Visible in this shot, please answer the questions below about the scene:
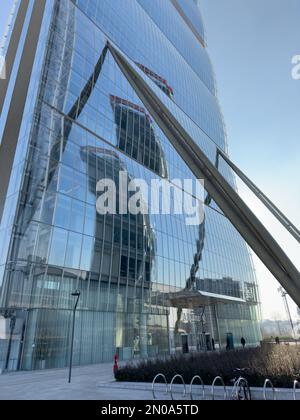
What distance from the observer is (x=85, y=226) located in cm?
2500

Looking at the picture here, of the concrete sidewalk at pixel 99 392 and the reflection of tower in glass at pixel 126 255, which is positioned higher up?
the reflection of tower in glass at pixel 126 255

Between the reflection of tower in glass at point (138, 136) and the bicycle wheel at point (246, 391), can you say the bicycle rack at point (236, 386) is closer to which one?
the bicycle wheel at point (246, 391)

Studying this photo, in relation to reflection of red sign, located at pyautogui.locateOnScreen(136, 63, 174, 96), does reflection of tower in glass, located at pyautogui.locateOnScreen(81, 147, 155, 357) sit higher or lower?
lower

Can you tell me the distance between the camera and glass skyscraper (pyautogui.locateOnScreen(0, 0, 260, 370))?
68.2 feet

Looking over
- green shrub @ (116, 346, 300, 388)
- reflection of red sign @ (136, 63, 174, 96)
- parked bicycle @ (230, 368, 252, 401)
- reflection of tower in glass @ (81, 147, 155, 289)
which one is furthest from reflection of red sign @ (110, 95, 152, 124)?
parked bicycle @ (230, 368, 252, 401)

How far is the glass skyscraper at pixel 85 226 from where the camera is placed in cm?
2078

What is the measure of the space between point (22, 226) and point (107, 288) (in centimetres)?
943

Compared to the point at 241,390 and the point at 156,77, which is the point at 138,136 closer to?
the point at 156,77

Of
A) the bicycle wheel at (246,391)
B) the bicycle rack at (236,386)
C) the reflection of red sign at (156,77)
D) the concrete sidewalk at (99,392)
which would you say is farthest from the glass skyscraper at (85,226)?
the bicycle wheel at (246,391)

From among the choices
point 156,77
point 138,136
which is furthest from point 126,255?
point 156,77

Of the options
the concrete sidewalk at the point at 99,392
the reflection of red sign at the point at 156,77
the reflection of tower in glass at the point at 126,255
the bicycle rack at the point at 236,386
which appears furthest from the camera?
the reflection of red sign at the point at 156,77

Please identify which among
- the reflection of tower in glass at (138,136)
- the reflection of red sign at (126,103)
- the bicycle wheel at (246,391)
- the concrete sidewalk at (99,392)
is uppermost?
the reflection of red sign at (126,103)

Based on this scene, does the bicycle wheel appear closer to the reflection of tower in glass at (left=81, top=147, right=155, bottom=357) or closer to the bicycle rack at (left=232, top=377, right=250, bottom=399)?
the bicycle rack at (left=232, top=377, right=250, bottom=399)

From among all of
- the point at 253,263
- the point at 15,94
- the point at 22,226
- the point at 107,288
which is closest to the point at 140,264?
the point at 107,288
